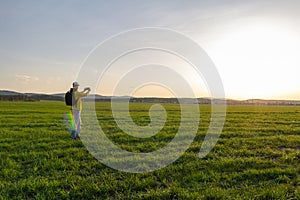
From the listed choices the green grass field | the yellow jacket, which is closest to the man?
the yellow jacket

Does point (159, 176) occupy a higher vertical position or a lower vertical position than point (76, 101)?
lower

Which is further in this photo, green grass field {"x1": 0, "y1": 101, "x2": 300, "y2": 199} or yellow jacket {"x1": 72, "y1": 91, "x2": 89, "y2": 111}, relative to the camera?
yellow jacket {"x1": 72, "y1": 91, "x2": 89, "y2": 111}

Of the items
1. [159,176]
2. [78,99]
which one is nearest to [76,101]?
[78,99]

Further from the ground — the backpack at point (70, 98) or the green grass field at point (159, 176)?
the backpack at point (70, 98)

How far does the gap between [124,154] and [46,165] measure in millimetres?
2679

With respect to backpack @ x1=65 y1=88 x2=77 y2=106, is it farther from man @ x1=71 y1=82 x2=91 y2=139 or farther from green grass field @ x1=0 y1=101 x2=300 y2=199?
green grass field @ x1=0 y1=101 x2=300 y2=199

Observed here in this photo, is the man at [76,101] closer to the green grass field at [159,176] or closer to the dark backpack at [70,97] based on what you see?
the dark backpack at [70,97]

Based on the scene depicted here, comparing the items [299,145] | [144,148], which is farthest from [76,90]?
[299,145]

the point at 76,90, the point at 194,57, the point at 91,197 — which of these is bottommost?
the point at 91,197

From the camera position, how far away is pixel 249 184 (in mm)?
6328

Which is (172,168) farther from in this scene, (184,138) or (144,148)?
(184,138)

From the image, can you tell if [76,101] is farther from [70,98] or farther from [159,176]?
[159,176]

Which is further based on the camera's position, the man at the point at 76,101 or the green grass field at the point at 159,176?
the man at the point at 76,101

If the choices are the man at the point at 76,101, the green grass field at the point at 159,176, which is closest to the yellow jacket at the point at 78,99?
the man at the point at 76,101
